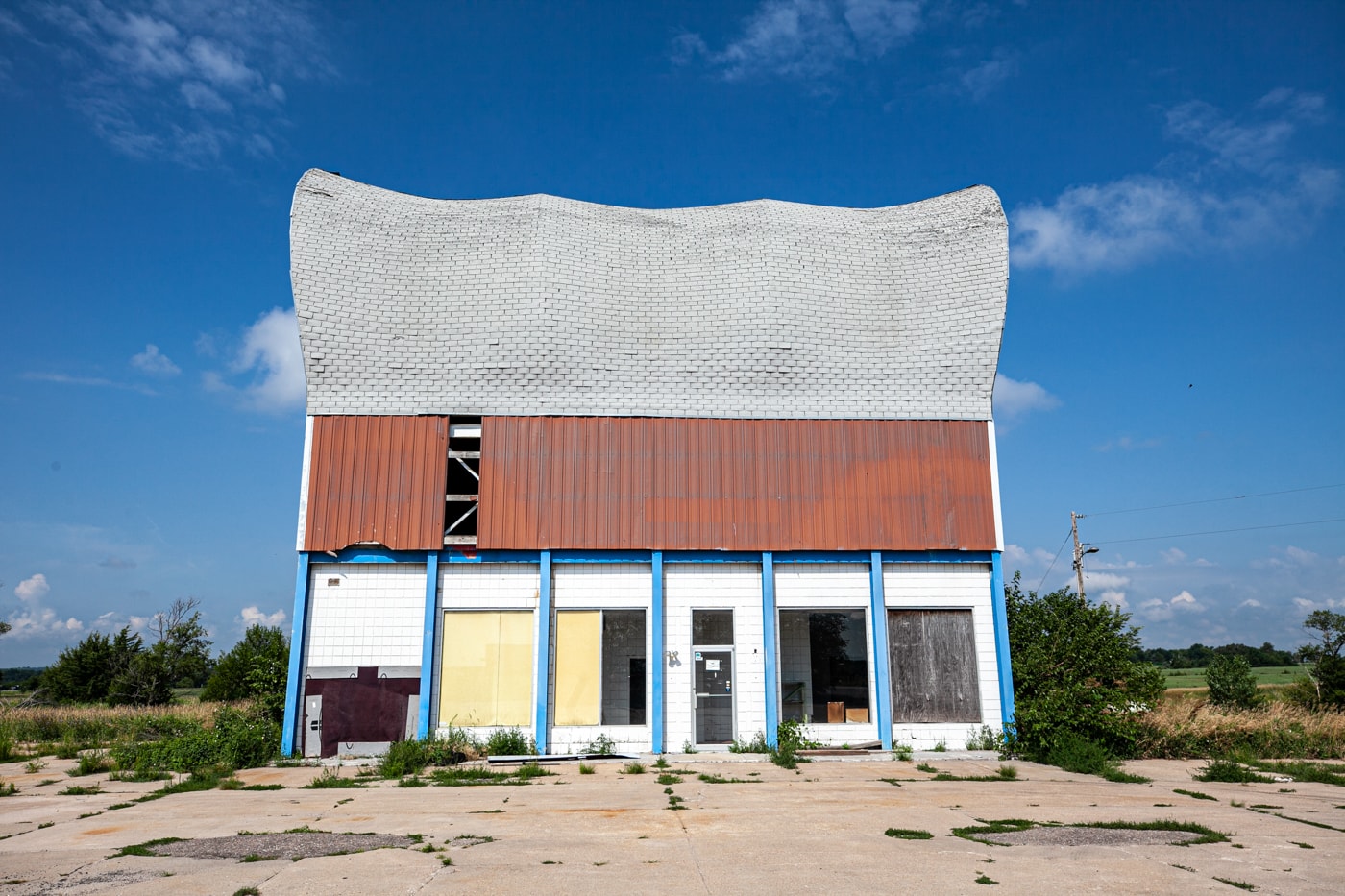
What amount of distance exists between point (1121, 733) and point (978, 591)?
409cm

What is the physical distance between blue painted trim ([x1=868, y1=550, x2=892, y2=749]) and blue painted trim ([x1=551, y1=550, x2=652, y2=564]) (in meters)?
5.26

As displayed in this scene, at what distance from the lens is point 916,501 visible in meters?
20.8

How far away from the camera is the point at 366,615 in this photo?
780 inches

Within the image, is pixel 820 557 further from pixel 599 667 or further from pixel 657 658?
pixel 599 667

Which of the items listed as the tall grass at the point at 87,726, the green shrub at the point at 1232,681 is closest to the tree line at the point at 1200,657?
the green shrub at the point at 1232,681

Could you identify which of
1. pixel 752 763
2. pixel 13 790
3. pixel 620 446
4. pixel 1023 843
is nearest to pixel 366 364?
pixel 620 446

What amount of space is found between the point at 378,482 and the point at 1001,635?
48.7 feet

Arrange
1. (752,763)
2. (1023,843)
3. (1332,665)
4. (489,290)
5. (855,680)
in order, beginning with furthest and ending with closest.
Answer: (1332,665) → (489,290) → (855,680) → (752,763) → (1023,843)

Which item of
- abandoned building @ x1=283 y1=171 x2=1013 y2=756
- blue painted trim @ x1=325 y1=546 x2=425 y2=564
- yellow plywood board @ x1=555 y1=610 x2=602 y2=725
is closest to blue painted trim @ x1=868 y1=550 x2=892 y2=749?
abandoned building @ x1=283 y1=171 x2=1013 y2=756

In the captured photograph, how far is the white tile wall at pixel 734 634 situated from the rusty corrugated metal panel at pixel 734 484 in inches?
26.9

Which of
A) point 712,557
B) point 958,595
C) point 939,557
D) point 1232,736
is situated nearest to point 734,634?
point 712,557

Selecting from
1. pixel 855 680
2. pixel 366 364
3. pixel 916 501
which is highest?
pixel 366 364

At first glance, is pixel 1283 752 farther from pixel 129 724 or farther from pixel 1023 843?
pixel 129 724

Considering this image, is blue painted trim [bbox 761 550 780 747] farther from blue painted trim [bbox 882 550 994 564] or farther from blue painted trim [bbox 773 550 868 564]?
blue painted trim [bbox 882 550 994 564]
